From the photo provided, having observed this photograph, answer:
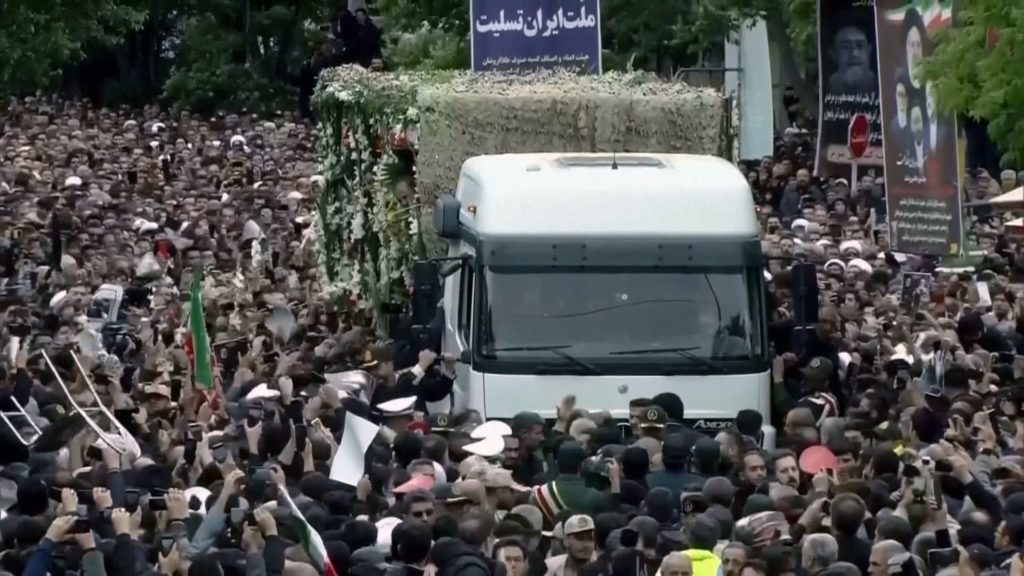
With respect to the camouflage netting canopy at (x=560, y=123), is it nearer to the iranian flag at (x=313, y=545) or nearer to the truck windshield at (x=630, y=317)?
the truck windshield at (x=630, y=317)

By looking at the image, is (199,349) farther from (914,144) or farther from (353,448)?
(914,144)

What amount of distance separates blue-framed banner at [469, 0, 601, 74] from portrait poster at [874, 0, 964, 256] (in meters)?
2.50

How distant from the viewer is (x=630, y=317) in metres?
15.2

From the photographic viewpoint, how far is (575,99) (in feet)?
59.2

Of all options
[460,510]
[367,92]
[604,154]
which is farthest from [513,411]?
[367,92]

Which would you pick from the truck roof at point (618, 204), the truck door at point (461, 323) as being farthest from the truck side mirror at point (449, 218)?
the truck roof at point (618, 204)

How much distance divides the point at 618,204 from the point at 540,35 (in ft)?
24.8

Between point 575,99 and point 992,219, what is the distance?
910 centimetres

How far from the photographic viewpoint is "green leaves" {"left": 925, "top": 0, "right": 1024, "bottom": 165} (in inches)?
651

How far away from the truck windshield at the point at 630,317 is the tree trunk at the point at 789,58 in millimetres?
20055

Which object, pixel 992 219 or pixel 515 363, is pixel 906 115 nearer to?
pixel 992 219

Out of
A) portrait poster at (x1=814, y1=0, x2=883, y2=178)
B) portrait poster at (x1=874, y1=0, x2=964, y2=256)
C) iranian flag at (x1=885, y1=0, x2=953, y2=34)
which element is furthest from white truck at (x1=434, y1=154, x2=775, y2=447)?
portrait poster at (x1=814, y1=0, x2=883, y2=178)

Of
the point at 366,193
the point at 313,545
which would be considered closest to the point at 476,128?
the point at 366,193

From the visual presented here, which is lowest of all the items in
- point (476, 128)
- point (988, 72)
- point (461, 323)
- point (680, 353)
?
point (680, 353)
